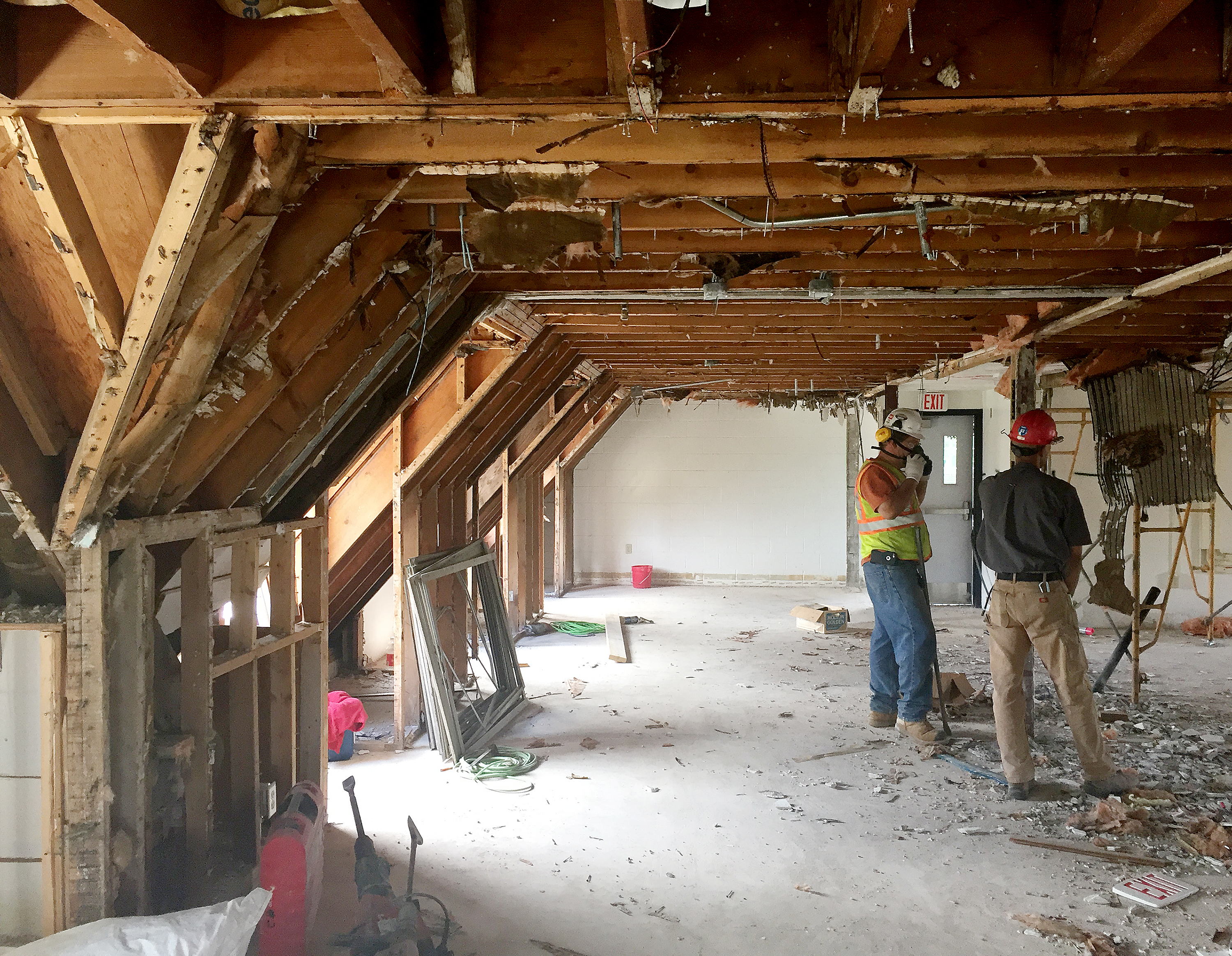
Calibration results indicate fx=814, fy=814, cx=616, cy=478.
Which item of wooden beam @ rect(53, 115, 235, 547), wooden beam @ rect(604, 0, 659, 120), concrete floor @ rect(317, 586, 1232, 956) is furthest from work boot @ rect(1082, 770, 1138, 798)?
wooden beam @ rect(53, 115, 235, 547)

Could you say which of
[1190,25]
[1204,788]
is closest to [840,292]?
[1190,25]

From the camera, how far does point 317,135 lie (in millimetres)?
1943

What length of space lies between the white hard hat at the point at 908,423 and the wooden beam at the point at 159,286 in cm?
402

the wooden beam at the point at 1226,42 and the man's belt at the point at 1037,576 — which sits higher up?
the wooden beam at the point at 1226,42

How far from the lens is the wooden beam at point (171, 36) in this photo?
1.36m

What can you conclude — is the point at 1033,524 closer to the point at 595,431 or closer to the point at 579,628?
the point at 579,628

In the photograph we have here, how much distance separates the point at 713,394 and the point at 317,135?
7304 mm

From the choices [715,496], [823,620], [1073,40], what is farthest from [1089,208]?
[715,496]

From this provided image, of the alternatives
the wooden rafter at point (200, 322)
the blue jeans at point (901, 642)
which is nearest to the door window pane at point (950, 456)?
the blue jeans at point (901, 642)

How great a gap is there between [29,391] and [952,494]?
890 cm

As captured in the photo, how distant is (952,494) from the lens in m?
9.18

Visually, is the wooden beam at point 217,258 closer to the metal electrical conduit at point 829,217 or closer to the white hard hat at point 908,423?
the metal electrical conduit at point 829,217

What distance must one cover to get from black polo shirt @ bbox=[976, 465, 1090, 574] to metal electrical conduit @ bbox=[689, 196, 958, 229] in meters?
1.76

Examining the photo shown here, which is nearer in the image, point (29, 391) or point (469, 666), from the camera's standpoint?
point (29, 391)
